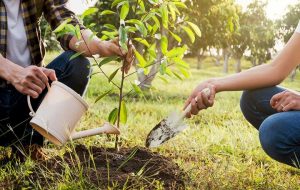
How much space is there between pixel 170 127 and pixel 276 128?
55cm

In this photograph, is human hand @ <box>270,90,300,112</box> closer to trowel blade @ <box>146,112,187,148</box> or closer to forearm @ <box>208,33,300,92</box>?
forearm @ <box>208,33,300,92</box>

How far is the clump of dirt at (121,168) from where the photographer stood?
2145 millimetres

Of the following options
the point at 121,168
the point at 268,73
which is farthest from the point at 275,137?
the point at 121,168

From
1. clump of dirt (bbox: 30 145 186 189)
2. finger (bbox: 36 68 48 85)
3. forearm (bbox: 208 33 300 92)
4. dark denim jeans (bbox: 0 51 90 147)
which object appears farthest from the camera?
dark denim jeans (bbox: 0 51 90 147)

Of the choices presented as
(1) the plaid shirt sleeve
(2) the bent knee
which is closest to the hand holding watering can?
(1) the plaid shirt sleeve

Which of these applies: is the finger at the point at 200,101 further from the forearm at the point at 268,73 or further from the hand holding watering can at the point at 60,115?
the hand holding watering can at the point at 60,115

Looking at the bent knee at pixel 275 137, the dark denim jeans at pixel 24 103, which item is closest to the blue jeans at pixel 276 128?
the bent knee at pixel 275 137

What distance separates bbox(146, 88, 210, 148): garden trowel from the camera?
2.35 m

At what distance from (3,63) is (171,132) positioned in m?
0.96

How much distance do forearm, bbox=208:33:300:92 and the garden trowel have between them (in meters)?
0.17

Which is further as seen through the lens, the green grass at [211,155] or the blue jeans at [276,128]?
the green grass at [211,155]

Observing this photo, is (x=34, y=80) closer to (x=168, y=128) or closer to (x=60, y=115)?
(x=60, y=115)

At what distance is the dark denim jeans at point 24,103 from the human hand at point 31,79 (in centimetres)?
33

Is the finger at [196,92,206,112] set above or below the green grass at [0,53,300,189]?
above
